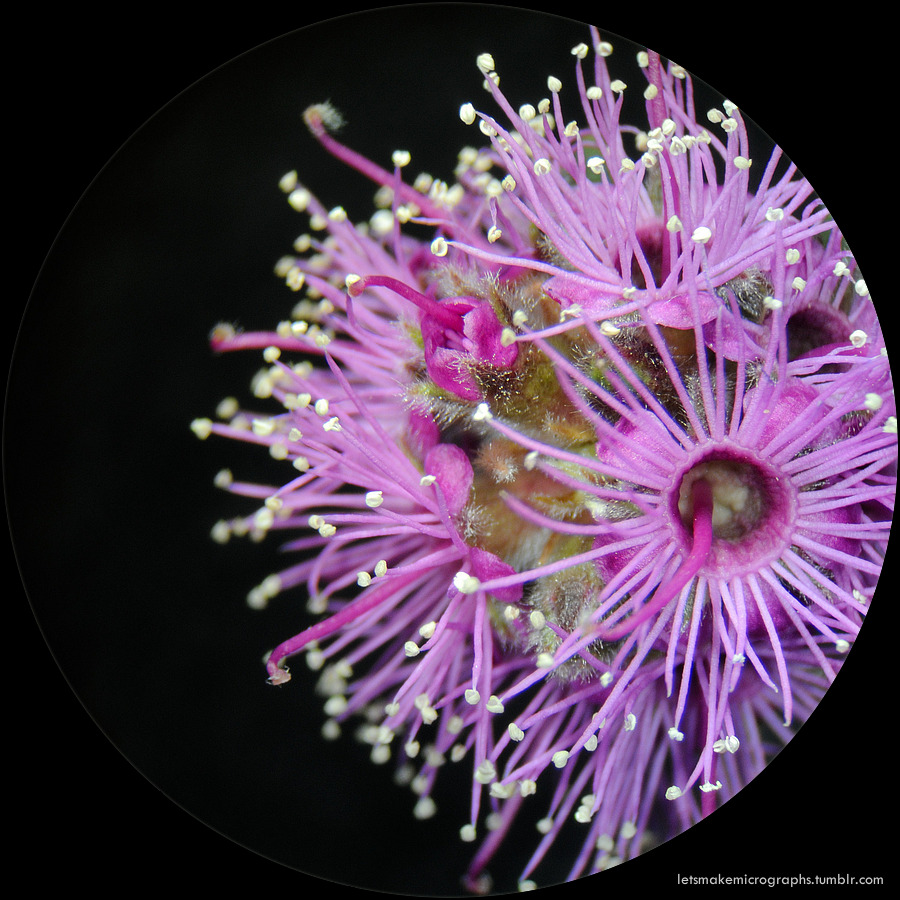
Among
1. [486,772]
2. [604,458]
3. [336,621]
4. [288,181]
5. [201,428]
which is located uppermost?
[288,181]

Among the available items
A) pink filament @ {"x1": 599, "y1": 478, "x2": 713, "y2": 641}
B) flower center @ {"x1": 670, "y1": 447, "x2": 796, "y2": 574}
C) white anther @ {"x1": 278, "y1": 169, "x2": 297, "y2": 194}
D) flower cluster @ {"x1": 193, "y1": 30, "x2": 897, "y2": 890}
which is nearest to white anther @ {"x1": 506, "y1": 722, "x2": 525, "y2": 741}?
flower cluster @ {"x1": 193, "y1": 30, "x2": 897, "y2": 890}

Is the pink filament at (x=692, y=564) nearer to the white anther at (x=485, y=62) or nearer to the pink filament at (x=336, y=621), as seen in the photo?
the pink filament at (x=336, y=621)

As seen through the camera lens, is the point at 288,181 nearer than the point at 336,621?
No

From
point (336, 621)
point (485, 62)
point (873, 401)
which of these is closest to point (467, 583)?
point (336, 621)

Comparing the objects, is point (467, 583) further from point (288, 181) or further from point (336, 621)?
point (288, 181)

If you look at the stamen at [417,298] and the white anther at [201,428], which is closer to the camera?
the stamen at [417,298]

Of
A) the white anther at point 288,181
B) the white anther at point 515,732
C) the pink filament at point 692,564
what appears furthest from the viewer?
the white anther at point 288,181

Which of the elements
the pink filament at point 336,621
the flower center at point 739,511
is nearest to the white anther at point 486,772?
the pink filament at point 336,621

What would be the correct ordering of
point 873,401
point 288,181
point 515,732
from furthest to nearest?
point 288,181 < point 515,732 < point 873,401
